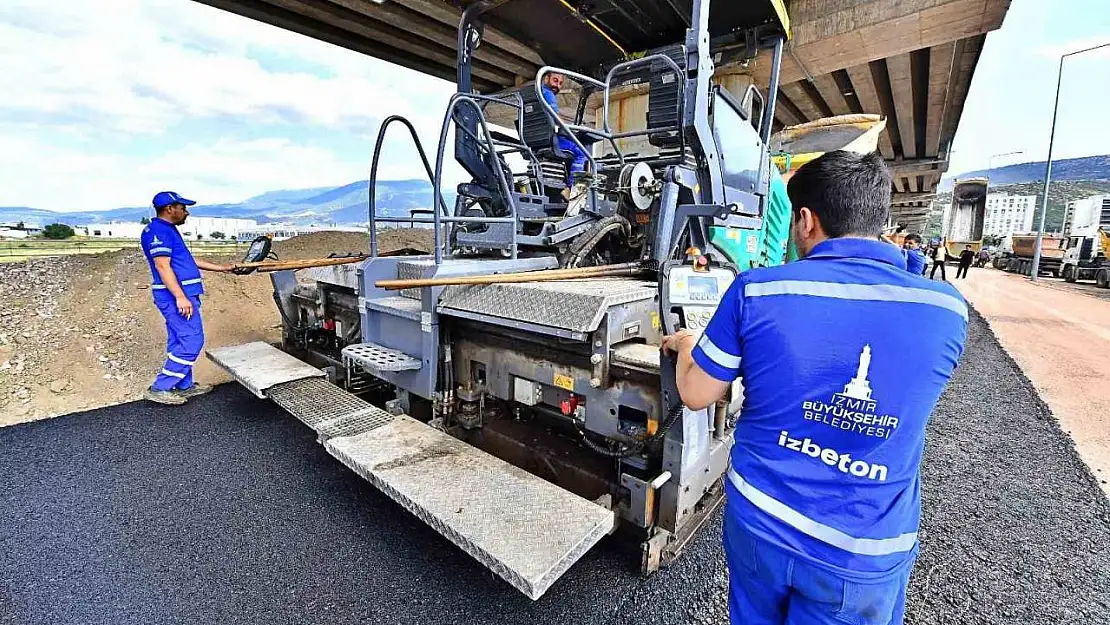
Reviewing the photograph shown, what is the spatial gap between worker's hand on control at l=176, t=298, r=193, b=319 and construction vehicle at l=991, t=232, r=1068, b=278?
28.6 metres

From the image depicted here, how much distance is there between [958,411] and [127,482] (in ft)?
20.7

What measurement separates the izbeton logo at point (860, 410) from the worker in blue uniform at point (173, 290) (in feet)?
16.0

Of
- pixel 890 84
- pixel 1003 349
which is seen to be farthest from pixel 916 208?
pixel 1003 349

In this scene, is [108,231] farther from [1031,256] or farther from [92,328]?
[1031,256]

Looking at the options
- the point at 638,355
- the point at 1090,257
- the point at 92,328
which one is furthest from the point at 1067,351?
the point at 1090,257

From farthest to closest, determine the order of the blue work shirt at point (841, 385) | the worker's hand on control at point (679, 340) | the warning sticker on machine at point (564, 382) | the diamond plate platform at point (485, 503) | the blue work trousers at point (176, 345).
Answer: the blue work trousers at point (176, 345)
the warning sticker on machine at point (564, 382)
the diamond plate platform at point (485, 503)
the worker's hand on control at point (679, 340)
the blue work shirt at point (841, 385)

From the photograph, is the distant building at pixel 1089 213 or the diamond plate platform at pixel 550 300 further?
the distant building at pixel 1089 213

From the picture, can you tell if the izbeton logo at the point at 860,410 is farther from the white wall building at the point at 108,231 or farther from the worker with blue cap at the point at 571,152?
the white wall building at the point at 108,231

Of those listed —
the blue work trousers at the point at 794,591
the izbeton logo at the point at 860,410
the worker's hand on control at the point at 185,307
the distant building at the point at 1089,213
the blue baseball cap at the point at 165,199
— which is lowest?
the blue work trousers at the point at 794,591

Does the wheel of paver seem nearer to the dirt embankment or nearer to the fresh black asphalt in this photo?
the fresh black asphalt

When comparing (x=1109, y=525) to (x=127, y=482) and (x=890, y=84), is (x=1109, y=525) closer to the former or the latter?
(x=127, y=482)

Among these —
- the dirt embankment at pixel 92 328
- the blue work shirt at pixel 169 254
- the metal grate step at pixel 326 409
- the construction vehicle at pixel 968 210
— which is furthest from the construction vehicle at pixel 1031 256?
the blue work shirt at pixel 169 254

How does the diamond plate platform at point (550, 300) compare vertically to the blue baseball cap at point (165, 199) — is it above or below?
below

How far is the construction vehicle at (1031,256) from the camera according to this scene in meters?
22.6
